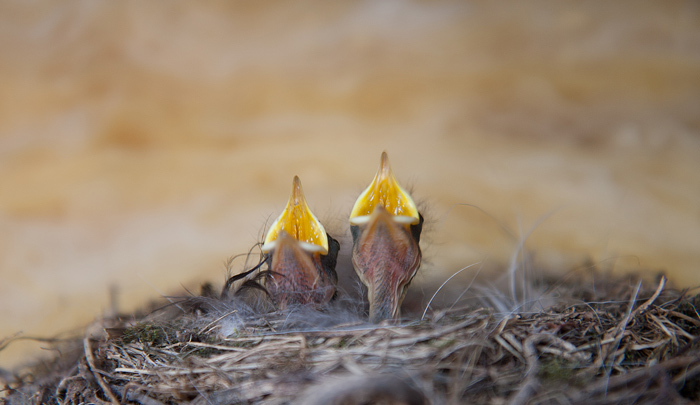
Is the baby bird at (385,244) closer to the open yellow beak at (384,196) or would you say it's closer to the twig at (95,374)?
the open yellow beak at (384,196)

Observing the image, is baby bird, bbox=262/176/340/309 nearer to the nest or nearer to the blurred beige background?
the nest

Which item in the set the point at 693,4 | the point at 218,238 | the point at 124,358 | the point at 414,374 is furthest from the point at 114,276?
the point at 693,4

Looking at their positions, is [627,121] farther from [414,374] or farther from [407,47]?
[414,374]

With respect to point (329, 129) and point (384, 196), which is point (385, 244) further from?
point (329, 129)

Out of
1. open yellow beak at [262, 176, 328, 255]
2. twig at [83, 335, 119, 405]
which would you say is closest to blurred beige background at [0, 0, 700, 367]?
open yellow beak at [262, 176, 328, 255]

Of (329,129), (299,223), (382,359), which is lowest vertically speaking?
(382,359)

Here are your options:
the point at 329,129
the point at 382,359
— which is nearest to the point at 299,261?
the point at 382,359
